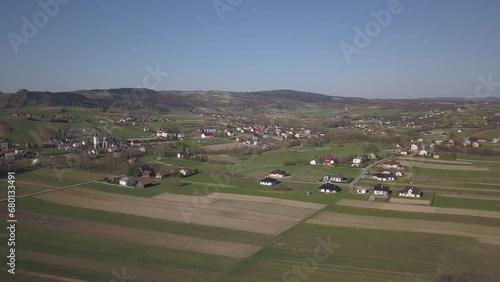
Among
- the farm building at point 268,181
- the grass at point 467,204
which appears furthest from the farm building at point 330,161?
the grass at point 467,204

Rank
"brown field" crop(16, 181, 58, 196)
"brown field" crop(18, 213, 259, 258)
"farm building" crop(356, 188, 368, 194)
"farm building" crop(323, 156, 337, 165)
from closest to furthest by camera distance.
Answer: "brown field" crop(18, 213, 259, 258), "brown field" crop(16, 181, 58, 196), "farm building" crop(356, 188, 368, 194), "farm building" crop(323, 156, 337, 165)

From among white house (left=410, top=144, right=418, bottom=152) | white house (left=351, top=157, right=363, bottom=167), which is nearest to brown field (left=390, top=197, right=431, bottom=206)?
white house (left=351, top=157, right=363, bottom=167)

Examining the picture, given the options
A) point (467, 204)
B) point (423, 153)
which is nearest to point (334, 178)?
point (467, 204)

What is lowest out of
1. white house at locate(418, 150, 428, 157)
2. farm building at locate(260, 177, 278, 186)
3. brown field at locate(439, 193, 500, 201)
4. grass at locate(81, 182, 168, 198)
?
grass at locate(81, 182, 168, 198)

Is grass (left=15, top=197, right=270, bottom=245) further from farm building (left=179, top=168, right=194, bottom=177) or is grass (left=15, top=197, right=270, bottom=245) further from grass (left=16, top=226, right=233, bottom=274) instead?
farm building (left=179, top=168, right=194, bottom=177)

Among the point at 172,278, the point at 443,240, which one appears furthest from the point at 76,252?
the point at 443,240

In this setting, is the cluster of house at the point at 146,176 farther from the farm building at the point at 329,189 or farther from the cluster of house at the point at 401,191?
the cluster of house at the point at 401,191
